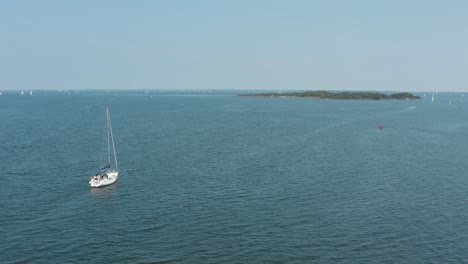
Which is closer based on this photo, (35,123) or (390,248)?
(390,248)

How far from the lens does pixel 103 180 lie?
6456cm

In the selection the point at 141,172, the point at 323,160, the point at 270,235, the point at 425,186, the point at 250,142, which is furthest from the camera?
the point at 250,142

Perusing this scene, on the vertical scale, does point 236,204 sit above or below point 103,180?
below

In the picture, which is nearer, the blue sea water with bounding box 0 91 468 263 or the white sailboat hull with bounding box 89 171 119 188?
the blue sea water with bounding box 0 91 468 263

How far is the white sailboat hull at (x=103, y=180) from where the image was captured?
63688 millimetres

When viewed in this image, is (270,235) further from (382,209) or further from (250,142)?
(250,142)

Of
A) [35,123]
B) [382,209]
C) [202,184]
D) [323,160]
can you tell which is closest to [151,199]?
[202,184]

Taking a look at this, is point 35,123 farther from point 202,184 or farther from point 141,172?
point 202,184

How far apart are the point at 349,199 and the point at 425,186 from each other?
579 inches

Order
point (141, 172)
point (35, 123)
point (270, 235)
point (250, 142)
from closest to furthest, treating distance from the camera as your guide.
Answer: point (270, 235) < point (141, 172) < point (250, 142) < point (35, 123)

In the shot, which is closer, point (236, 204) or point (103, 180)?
point (236, 204)

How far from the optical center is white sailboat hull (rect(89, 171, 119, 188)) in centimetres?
6369

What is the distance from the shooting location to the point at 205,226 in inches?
1901

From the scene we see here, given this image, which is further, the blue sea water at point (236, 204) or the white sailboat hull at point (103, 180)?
the white sailboat hull at point (103, 180)
